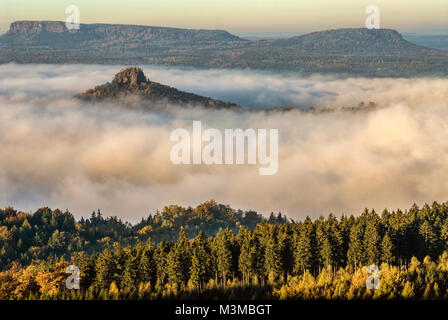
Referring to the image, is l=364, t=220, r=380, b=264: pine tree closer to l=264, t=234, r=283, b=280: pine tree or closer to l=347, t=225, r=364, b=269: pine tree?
l=347, t=225, r=364, b=269: pine tree

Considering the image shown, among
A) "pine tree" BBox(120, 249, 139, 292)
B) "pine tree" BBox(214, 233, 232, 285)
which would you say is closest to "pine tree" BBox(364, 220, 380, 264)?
"pine tree" BBox(214, 233, 232, 285)

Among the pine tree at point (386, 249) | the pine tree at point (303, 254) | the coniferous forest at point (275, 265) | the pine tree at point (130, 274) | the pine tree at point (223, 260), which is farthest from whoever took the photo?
the pine tree at point (386, 249)

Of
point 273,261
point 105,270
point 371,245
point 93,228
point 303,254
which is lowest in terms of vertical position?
point 93,228

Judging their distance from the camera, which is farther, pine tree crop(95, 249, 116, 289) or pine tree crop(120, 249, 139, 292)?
pine tree crop(120, 249, 139, 292)

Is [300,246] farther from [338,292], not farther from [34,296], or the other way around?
[34,296]

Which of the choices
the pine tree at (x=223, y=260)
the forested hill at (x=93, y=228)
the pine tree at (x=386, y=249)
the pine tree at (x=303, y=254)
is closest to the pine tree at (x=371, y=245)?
the pine tree at (x=386, y=249)

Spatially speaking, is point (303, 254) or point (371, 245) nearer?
point (303, 254)

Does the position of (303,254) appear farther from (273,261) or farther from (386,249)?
(386,249)

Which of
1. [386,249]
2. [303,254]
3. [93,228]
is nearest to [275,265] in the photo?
[303,254]

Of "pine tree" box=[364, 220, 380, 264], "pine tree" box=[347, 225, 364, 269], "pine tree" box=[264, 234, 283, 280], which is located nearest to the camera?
"pine tree" box=[264, 234, 283, 280]

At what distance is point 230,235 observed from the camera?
83500 mm

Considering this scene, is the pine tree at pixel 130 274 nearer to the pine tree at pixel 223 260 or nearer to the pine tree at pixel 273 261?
the pine tree at pixel 223 260
